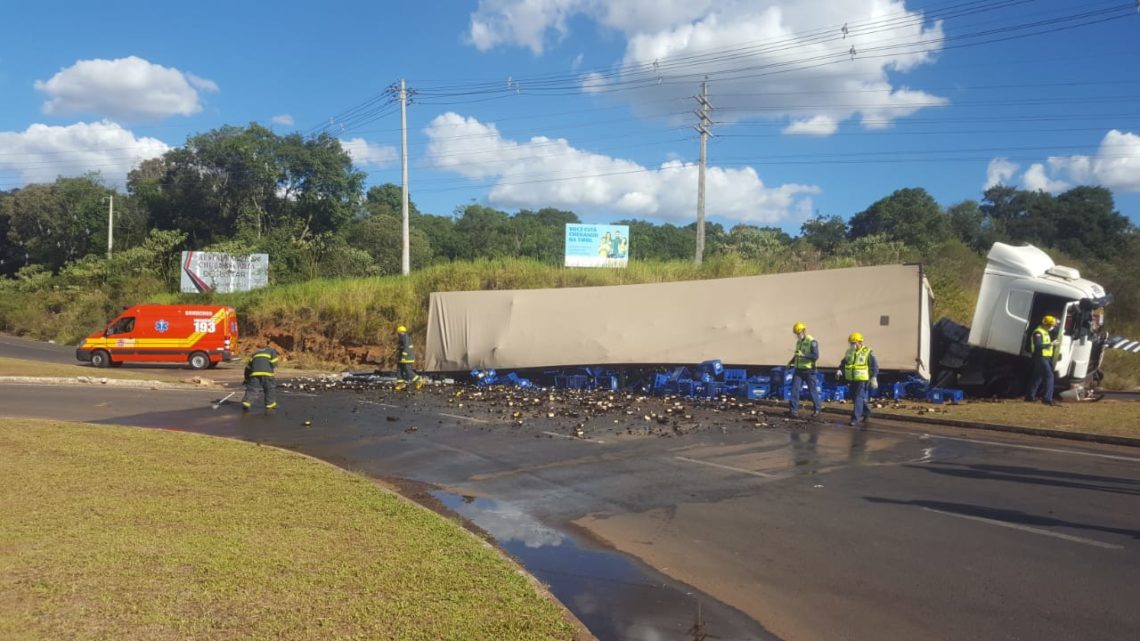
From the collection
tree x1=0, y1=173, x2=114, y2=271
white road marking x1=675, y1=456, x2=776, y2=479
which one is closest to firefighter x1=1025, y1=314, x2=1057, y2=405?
white road marking x1=675, y1=456, x2=776, y2=479

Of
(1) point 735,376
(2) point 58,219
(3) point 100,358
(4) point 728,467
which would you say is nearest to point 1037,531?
(4) point 728,467

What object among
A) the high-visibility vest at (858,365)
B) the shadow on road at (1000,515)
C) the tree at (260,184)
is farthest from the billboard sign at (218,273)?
the shadow on road at (1000,515)

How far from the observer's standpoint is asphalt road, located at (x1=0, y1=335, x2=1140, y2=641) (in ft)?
16.8

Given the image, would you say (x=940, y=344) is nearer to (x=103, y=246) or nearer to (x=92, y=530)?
(x=92, y=530)

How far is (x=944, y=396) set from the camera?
16.1m

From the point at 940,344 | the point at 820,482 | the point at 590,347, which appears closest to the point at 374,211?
the point at 590,347

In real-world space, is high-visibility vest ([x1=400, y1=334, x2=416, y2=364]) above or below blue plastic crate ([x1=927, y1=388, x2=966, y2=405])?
above

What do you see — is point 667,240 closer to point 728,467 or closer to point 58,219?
point 58,219

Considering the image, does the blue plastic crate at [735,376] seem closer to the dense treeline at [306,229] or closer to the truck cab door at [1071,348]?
the truck cab door at [1071,348]

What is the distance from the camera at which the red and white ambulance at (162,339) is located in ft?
95.1

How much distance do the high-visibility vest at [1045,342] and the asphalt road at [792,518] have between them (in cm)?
336

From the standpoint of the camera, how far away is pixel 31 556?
5449mm

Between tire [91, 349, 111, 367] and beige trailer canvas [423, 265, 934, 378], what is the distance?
14186 mm

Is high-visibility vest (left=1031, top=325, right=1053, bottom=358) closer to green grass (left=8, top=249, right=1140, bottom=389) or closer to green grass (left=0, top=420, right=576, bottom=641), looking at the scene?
green grass (left=8, top=249, right=1140, bottom=389)
